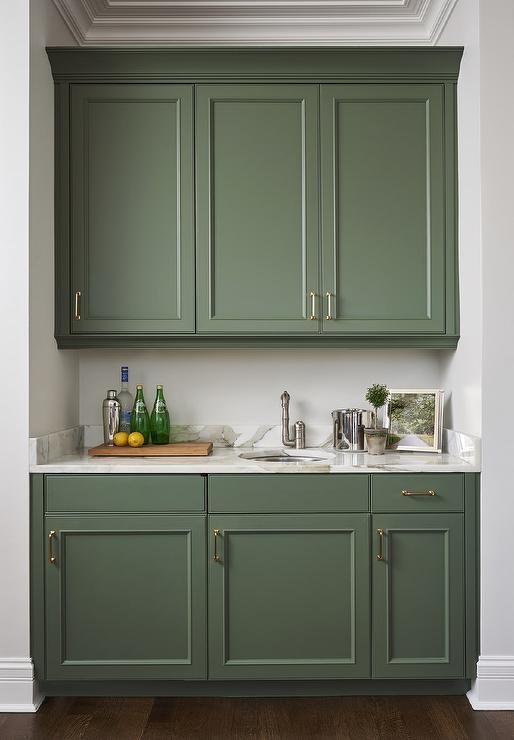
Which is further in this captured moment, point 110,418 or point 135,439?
point 110,418

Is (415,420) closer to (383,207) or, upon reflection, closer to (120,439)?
(383,207)

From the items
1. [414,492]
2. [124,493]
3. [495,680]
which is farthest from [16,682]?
[495,680]

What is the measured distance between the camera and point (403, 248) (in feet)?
9.00

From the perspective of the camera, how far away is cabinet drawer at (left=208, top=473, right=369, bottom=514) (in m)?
2.46

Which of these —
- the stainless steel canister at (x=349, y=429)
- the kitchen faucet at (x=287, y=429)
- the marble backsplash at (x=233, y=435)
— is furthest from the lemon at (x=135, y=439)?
the stainless steel canister at (x=349, y=429)

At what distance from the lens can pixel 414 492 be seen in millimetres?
2461

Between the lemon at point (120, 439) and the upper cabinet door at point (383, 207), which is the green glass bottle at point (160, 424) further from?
the upper cabinet door at point (383, 207)

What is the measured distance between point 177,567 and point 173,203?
1.47 meters

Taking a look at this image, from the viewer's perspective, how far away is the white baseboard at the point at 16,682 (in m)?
2.45

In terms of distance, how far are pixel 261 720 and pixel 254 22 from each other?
284 centimetres

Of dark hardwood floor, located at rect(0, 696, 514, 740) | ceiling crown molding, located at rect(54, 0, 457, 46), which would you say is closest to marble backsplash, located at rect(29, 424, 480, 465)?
dark hardwood floor, located at rect(0, 696, 514, 740)

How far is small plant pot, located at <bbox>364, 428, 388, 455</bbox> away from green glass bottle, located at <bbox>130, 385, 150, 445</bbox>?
98 cm

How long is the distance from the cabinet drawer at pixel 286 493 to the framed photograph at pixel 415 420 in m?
0.47

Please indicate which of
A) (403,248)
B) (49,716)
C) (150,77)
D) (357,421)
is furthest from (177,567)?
(150,77)
